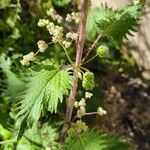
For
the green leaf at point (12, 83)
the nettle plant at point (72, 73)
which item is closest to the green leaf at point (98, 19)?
the nettle plant at point (72, 73)

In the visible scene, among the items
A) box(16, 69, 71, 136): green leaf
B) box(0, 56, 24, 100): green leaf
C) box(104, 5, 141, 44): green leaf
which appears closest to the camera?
box(16, 69, 71, 136): green leaf

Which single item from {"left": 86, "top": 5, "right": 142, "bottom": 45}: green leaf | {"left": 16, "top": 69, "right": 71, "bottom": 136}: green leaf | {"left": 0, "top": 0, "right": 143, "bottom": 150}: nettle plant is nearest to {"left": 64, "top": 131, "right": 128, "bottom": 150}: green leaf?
{"left": 0, "top": 0, "right": 143, "bottom": 150}: nettle plant

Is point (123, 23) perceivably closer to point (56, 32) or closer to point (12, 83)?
point (56, 32)

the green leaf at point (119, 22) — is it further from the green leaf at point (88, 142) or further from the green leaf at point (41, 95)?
the green leaf at point (88, 142)

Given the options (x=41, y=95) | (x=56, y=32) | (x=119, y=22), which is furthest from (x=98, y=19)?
(x=41, y=95)

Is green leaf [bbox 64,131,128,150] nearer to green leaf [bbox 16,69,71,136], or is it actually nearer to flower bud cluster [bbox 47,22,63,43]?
green leaf [bbox 16,69,71,136]

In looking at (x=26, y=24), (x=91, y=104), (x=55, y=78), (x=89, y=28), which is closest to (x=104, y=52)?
(x=55, y=78)

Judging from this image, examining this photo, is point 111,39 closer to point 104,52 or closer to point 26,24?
point 104,52
